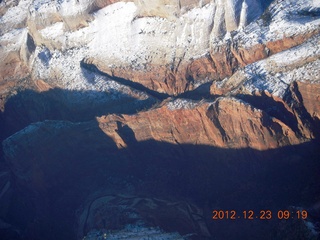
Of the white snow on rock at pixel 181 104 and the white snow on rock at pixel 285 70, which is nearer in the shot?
the white snow on rock at pixel 285 70

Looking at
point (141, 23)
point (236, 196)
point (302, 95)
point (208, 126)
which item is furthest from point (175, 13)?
point (236, 196)

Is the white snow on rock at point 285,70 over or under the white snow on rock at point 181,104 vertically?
over

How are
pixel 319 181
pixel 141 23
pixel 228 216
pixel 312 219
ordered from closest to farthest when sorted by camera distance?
pixel 312 219 → pixel 319 181 → pixel 228 216 → pixel 141 23

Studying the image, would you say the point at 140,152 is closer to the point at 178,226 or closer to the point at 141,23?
the point at 178,226
